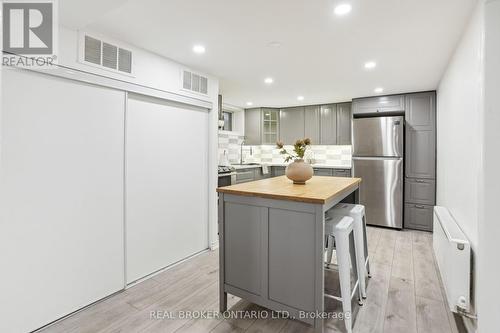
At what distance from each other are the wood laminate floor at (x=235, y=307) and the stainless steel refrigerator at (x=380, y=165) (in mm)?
1423

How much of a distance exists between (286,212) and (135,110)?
69.7 inches

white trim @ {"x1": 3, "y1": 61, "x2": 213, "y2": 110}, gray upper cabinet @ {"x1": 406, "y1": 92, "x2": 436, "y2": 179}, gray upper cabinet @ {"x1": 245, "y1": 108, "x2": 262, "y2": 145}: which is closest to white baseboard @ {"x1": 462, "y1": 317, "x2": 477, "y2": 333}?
gray upper cabinet @ {"x1": 406, "y1": 92, "x2": 436, "y2": 179}

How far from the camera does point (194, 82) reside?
122 inches

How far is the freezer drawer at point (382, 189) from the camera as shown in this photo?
14.1 feet

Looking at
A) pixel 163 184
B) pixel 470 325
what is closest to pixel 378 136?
pixel 470 325

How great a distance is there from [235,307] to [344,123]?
4.15 metres

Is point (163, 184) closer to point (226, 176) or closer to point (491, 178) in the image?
point (226, 176)

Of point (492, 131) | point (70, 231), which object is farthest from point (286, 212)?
point (70, 231)

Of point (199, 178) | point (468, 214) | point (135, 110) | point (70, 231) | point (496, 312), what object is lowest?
point (496, 312)

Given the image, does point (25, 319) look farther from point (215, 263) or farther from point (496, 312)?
point (496, 312)

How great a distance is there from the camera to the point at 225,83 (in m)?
3.83

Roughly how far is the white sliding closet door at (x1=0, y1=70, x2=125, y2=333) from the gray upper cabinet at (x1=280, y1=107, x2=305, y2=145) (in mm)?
3953

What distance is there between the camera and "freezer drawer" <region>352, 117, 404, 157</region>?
4227 mm

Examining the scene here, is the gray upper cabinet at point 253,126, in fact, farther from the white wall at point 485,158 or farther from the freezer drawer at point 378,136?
the white wall at point 485,158
